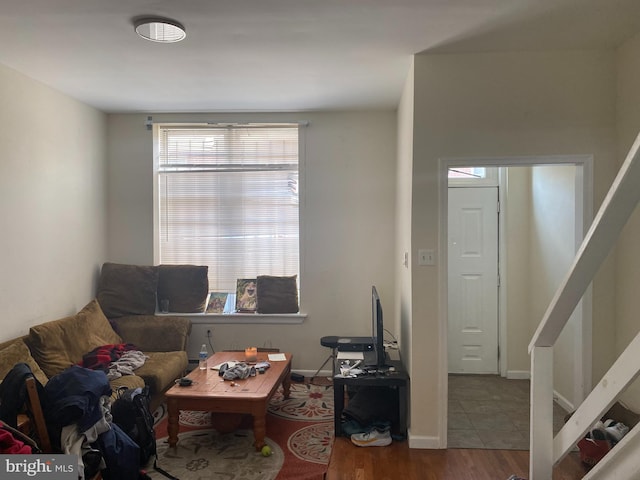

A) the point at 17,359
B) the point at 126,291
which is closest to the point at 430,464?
the point at 17,359

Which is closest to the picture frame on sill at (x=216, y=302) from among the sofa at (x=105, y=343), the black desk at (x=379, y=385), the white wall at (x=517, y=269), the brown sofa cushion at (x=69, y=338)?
the sofa at (x=105, y=343)

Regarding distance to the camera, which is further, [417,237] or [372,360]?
[372,360]

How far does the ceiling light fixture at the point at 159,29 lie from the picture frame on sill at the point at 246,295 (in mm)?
2513

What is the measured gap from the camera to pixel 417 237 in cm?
296

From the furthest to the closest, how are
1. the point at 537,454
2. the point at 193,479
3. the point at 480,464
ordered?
the point at 480,464
the point at 193,479
the point at 537,454

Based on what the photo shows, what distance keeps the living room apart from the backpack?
1.20m

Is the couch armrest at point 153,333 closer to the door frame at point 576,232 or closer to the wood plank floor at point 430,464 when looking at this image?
the wood plank floor at point 430,464

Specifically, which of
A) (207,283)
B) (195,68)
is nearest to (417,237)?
(195,68)

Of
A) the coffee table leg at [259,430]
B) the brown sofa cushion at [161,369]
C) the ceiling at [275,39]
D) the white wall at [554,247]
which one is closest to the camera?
the ceiling at [275,39]

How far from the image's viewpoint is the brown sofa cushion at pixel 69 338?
120 inches

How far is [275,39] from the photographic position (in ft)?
8.85

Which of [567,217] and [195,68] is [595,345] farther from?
[195,68]

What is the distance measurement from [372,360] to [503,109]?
2.05 meters

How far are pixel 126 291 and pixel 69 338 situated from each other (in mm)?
908
